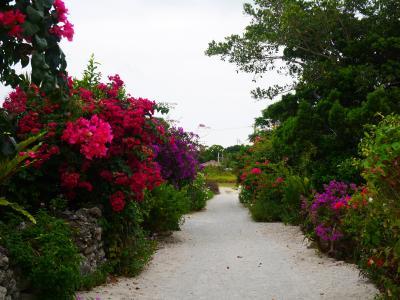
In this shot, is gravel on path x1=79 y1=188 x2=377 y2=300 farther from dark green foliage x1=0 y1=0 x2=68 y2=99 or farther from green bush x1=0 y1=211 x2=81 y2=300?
dark green foliage x1=0 y1=0 x2=68 y2=99

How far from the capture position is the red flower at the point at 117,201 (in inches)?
258

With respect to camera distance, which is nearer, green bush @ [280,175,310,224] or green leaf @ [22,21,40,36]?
green leaf @ [22,21,40,36]

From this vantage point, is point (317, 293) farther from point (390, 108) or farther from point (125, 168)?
point (390, 108)

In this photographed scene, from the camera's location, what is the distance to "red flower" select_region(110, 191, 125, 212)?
21.5 feet

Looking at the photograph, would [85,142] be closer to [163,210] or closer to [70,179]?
[70,179]

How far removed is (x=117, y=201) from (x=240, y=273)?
2.14m

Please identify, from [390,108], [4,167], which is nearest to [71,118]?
[4,167]

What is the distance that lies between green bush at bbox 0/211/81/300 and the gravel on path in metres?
0.82

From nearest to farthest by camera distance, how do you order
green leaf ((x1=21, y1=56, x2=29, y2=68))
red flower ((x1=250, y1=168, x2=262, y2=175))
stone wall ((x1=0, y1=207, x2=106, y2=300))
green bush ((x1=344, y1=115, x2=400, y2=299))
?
green leaf ((x1=21, y1=56, x2=29, y2=68))
green bush ((x1=344, y1=115, x2=400, y2=299))
stone wall ((x1=0, y1=207, x2=106, y2=300))
red flower ((x1=250, y1=168, x2=262, y2=175))

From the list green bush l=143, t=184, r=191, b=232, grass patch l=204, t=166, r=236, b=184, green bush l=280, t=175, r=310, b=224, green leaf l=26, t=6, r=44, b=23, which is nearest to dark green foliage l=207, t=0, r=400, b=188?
green bush l=280, t=175, r=310, b=224

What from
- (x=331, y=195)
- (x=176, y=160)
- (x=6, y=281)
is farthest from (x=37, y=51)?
(x=176, y=160)

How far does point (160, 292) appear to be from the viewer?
6121 millimetres

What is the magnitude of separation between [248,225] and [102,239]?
23.2ft

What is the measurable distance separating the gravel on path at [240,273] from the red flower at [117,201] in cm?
96
